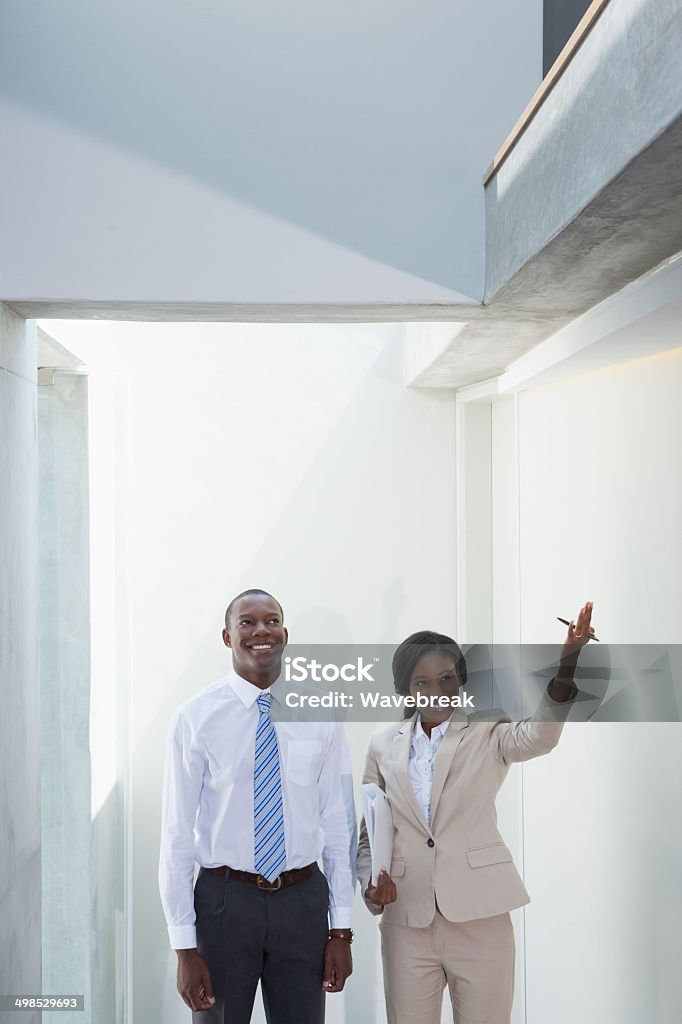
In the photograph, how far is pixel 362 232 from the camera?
3.01 meters

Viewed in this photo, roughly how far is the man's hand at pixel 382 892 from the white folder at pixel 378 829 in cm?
2

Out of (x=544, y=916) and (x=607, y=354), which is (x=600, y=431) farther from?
(x=544, y=916)

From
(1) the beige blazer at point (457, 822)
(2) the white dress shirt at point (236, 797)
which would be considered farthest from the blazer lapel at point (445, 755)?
(2) the white dress shirt at point (236, 797)

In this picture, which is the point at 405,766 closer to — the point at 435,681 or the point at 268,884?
the point at 435,681

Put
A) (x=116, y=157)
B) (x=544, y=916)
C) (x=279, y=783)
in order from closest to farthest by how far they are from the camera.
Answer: (x=116, y=157)
(x=279, y=783)
(x=544, y=916)

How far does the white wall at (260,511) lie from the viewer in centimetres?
494

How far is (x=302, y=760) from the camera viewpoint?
320 centimetres

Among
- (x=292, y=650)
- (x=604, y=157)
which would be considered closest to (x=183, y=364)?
(x=292, y=650)

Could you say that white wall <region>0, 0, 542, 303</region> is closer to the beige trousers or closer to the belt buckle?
the belt buckle

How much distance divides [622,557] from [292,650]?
77.4 inches

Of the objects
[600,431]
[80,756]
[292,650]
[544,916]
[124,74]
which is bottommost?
[544,916]

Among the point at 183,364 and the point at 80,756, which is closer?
the point at 80,756

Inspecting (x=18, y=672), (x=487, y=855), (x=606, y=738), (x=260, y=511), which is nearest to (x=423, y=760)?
(x=487, y=855)

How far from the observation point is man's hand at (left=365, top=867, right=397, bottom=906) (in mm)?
3023
